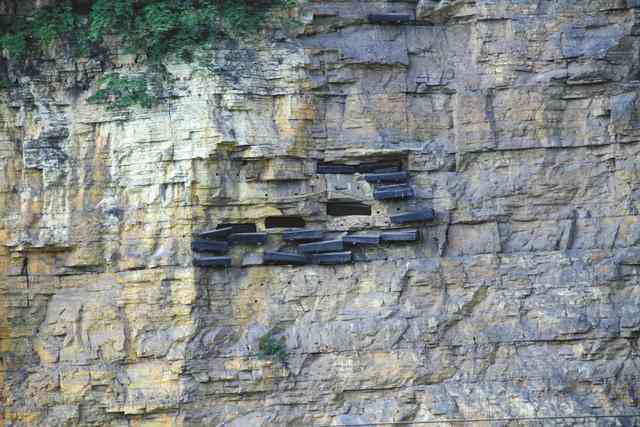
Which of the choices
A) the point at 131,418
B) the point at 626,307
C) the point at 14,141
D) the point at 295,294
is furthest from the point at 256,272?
the point at 626,307

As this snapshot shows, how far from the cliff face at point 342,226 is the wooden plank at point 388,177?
170mm

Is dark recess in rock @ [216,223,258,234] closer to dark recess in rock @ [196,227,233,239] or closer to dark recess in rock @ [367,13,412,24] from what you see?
dark recess in rock @ [196,227,233,239]

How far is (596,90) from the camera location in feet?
73.4

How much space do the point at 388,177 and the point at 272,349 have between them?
384 cm

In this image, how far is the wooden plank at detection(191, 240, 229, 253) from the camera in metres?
21.6

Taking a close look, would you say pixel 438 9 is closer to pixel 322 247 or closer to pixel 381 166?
pixel 381 166

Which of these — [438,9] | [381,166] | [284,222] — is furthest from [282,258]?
[438,9]

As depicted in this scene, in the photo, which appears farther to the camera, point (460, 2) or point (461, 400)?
point (460, 2)

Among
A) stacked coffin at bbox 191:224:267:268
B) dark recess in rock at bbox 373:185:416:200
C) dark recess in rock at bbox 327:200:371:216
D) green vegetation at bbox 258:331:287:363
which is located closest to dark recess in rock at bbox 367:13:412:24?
dark recess in rock at bbox 373:185:416:200

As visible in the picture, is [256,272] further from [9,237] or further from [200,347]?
[9,237]

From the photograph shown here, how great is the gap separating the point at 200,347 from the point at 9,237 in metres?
4.07

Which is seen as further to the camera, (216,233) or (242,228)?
(242,228)

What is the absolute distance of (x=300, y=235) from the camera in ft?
72.0

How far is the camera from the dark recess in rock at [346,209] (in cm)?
2258
